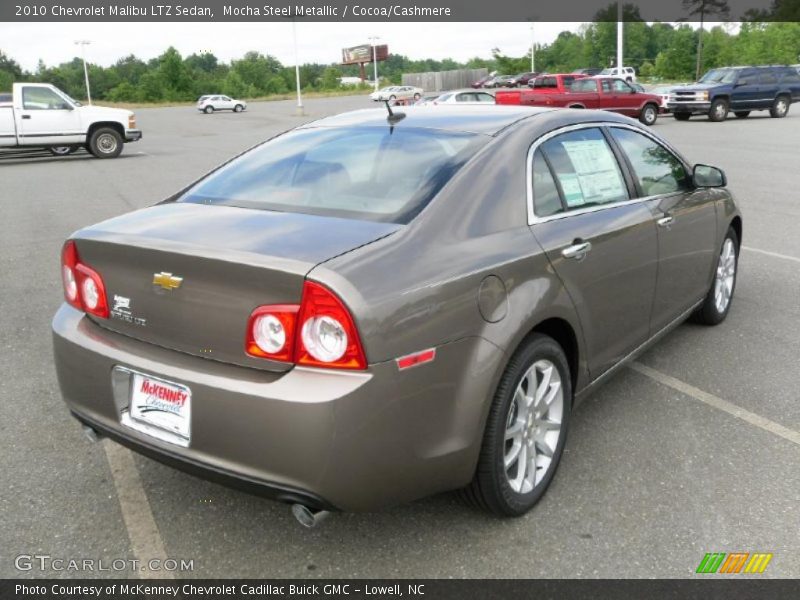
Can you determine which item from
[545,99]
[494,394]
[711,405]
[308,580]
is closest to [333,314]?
[494,394]

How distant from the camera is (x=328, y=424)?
2305mm

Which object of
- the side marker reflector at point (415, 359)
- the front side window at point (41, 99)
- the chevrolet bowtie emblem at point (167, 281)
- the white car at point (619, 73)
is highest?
the white car at point (619, 73)

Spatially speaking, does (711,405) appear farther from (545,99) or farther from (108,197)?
(545,99)

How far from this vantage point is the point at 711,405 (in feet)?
13.3

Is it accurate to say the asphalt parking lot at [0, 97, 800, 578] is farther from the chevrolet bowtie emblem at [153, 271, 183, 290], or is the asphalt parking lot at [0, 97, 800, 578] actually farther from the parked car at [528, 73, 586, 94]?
the parked car at [528, 73, 586, 94]

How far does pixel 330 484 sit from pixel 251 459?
0.90 ft

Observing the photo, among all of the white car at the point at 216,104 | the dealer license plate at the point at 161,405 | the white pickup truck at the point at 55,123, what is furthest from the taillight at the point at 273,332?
the white car at the point at 216,104

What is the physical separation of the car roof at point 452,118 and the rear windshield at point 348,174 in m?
0.08

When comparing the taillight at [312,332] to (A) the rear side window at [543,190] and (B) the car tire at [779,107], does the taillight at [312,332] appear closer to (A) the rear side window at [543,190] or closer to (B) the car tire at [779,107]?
(A) the rear side window at [543,190]

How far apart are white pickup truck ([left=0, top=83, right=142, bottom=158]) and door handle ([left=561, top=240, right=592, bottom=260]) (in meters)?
18.4

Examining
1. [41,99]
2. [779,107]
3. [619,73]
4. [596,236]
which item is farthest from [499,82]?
[596,236]

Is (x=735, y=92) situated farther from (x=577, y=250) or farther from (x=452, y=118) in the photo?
(x=577, y=250)

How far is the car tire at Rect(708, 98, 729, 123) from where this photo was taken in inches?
1018

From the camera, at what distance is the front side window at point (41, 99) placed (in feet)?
60.1
